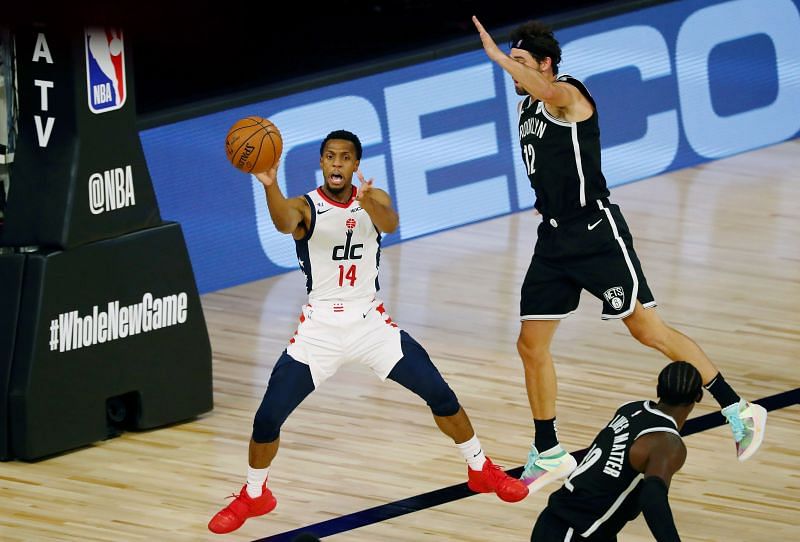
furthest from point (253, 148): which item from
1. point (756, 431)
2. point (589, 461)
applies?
point (756, 431)

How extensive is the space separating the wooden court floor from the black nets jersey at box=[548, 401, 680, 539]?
1350 mm

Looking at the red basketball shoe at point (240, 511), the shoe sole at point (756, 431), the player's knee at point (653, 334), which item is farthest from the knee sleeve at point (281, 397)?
the shoe sole at point (756, 431)

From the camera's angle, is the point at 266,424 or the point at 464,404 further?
the point at 464,404

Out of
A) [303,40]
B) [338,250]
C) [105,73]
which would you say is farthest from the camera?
[303,40]

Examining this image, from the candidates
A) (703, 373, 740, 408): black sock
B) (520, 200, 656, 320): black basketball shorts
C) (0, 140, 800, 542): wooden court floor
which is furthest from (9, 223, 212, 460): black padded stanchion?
(703, 373, 740, 408): black sock

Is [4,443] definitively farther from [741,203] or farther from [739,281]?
[741,203]

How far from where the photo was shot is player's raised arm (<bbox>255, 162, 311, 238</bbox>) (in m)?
A: 5.25

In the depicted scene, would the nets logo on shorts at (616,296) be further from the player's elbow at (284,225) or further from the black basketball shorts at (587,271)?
the player's elbow at (284,225)

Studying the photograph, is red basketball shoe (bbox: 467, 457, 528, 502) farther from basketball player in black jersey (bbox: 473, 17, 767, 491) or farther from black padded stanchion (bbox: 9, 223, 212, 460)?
black padded stanchion (bbox: 9, 223, 212, 460)

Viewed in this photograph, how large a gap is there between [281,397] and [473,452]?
938 millimetres

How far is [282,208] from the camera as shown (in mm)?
5309

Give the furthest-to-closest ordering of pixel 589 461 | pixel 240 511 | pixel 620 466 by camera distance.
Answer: pixel 240 511
pixel 589 461
pixel 620 466

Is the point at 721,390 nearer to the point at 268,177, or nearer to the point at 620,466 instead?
the point at 620,466

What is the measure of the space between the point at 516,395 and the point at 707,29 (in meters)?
6.76
